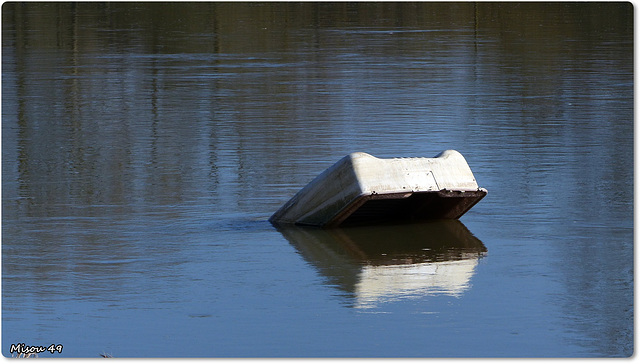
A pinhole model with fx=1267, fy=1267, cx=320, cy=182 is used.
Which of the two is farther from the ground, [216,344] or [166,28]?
[166,28]

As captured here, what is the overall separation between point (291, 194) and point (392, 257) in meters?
3.32

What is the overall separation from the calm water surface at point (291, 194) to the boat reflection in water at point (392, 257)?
0.13ft

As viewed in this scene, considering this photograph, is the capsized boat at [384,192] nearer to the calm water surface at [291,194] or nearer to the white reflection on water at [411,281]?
the calm water surface at [291,194]

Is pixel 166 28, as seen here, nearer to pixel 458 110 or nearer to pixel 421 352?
pixel 458 110

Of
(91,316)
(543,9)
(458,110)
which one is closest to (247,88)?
(458,110)

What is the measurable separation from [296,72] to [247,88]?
3235mm

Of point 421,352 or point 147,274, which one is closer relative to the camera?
point 421,352

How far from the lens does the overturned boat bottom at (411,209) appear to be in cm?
1409

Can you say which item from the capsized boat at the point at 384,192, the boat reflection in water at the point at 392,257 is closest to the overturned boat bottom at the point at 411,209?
the capsized boat at the point at 384,192

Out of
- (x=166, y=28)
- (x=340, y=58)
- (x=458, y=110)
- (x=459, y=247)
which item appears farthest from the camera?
(x=166, y=28)

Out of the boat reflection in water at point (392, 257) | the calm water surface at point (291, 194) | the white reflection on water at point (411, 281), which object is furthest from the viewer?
the boat reflection in water at point (392, 257)

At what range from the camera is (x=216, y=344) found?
10102 millimetres

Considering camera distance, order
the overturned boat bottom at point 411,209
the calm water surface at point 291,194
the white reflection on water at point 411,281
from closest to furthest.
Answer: the calm water surface at point 291,194
the white reflection on water at point 411,281
the overturned boat bottom at point 411,209

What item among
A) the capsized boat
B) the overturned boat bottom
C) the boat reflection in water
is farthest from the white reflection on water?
the overturned boat bottom
